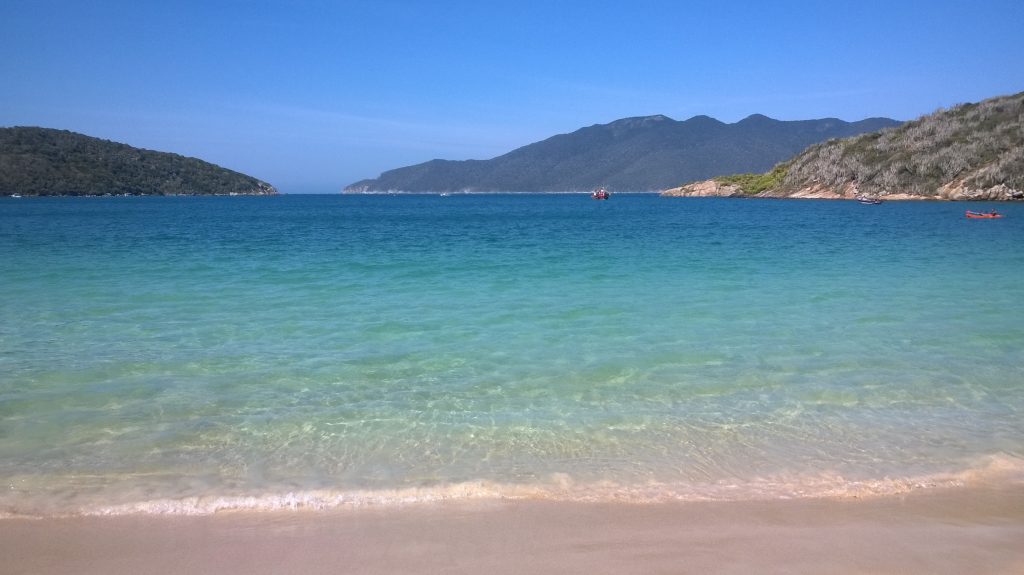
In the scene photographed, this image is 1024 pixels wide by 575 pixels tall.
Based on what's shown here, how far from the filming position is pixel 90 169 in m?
144

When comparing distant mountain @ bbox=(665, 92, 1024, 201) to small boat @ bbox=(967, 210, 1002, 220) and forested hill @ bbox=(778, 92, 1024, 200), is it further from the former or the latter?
small boat @ bbox=(967, 210, 1002, 220)

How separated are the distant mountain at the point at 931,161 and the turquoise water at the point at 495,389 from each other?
7308 centimetres

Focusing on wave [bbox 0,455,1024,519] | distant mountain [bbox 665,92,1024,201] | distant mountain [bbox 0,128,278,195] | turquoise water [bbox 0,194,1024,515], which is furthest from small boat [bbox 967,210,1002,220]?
distant mountain [bbox 0,128,278,195]

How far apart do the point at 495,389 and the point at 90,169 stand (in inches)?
6576

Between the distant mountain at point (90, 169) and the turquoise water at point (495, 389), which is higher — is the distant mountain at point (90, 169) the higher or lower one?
the higher one

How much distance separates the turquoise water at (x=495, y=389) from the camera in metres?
5.55

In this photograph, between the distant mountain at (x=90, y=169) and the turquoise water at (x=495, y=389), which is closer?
the turquoise water at (x=495, y=389)

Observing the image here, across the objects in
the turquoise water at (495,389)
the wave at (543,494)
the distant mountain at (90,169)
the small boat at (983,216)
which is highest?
the distant mountain at (90,169)

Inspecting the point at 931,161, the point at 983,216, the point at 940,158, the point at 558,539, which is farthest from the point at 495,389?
the point at 940,158

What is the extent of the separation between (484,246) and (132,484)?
25075 millimetres

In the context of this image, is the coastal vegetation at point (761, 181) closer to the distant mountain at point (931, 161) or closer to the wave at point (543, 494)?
the distant mountain at point (931, 161)

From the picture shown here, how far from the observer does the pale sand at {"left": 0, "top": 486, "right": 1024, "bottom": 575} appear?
418cm

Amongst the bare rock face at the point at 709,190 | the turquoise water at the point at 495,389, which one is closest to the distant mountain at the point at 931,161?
the bare rock face at the point at 709,190

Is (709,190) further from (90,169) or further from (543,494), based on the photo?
(543,494)
